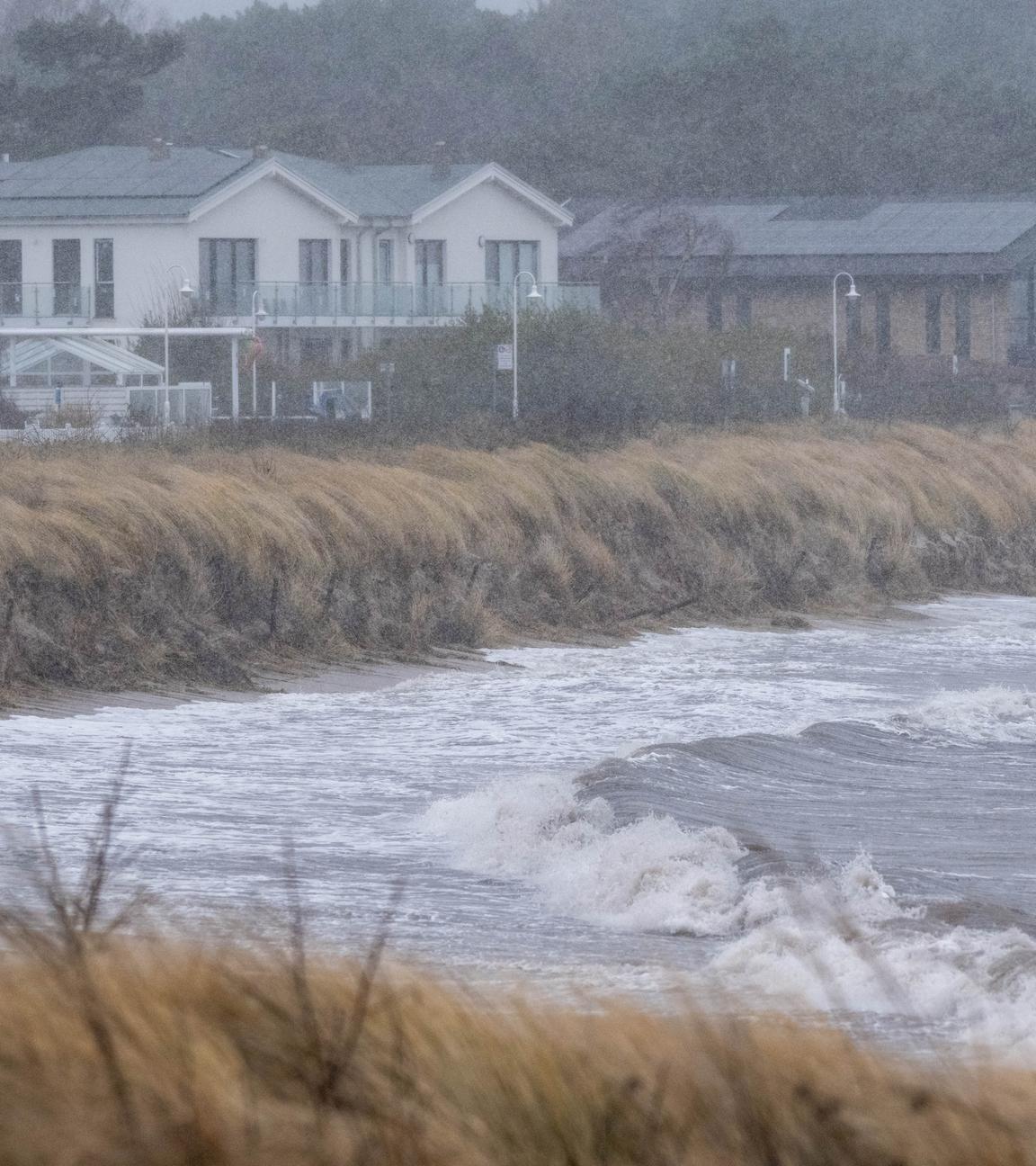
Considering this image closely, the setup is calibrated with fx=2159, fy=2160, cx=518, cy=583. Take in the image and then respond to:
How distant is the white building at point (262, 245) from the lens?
147 feet

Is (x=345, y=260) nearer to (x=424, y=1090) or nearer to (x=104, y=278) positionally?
(x=104, y=278)

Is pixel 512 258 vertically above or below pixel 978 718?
above

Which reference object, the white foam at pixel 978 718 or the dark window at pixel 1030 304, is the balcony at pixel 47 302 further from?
the white foam at pixel 978 718

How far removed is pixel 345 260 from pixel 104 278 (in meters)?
5.30

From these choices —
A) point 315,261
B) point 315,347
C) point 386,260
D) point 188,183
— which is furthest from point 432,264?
point 188,183

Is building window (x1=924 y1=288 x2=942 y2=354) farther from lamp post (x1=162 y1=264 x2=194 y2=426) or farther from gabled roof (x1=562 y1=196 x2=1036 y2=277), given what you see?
lamp post (x1=162 y1=264 x2=194 y2=426)

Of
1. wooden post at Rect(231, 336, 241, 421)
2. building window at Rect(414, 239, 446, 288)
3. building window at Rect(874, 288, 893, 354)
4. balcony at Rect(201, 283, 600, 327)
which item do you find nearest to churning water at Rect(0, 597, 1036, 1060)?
wooden post at Rect(231, 336, 241, 421)

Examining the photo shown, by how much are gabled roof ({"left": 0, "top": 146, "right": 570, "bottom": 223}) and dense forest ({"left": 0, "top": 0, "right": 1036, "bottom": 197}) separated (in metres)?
13.6

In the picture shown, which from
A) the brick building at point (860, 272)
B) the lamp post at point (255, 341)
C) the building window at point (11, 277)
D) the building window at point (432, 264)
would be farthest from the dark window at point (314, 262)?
the brick building at point (860, 272)

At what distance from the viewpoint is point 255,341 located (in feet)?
119

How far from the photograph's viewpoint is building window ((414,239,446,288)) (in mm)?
48188

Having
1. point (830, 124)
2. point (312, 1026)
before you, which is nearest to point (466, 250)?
point (830, 124)

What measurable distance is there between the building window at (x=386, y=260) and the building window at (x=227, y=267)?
120 inches

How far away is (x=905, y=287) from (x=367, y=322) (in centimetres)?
1392
